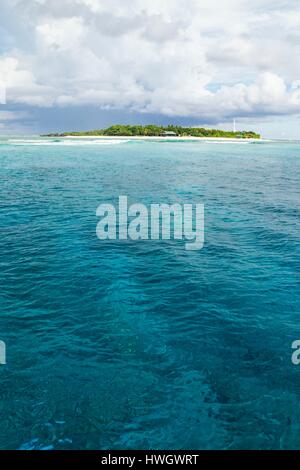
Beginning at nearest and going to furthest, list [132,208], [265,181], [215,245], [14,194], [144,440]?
[144,440] → [215,245] → [132,208] → [14,194] → [265,181]

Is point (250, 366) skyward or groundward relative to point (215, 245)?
groundward

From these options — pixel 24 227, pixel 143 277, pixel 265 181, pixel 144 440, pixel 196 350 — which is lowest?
pixel 144 440

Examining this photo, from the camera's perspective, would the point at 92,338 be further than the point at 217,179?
No

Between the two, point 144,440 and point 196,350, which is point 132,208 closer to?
point 196,350

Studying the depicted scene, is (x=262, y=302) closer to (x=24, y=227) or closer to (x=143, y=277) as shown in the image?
(x=143, y=277)

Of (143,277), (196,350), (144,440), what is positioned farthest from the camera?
(143,277)

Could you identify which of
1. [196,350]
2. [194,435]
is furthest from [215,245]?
[194,435]
